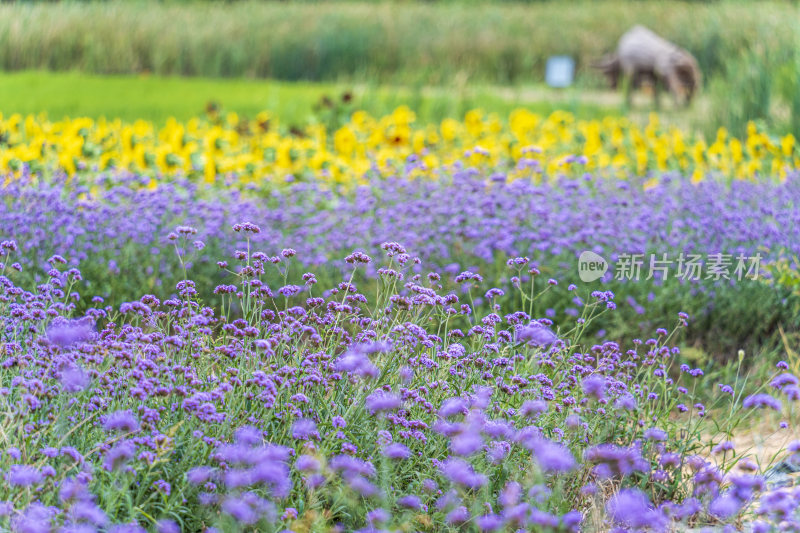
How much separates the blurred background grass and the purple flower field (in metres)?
3.72

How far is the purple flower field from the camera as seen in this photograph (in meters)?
1.86

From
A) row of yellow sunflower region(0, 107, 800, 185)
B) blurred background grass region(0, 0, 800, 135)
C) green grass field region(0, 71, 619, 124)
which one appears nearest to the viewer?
row of yellow sunflower region(0, 107, 800, 185)

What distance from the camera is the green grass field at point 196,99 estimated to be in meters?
8.38

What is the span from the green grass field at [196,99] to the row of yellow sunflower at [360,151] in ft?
3.84

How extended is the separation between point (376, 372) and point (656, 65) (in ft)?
32.8

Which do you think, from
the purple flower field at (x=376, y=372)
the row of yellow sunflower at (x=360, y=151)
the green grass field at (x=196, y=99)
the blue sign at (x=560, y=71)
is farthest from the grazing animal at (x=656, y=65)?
the purple flower field at (x=376, y=372)

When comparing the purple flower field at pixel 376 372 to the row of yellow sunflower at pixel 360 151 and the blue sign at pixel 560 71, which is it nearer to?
the row of yellow sunflower at pixel 360 151

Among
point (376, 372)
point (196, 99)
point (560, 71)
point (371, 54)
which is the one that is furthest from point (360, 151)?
point (371, 54)

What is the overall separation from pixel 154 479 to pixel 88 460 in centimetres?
15

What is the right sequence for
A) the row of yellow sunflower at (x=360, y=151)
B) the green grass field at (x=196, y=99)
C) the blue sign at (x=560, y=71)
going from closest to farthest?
the row of yellow sunflower at (x=360, y=151) < the green grass field at (x=196, y=99) < the blue sign at (x=560, y=71)

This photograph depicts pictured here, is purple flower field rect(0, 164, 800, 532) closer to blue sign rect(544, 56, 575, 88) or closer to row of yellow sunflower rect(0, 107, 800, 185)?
row of yellow sunflower rect(0, 107, 800, 185)

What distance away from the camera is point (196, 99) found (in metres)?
9.52

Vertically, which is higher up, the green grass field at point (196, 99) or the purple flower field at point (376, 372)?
the purple flower field at point (376, 372)

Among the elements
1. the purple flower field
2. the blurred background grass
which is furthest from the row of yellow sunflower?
the blurred background grass
